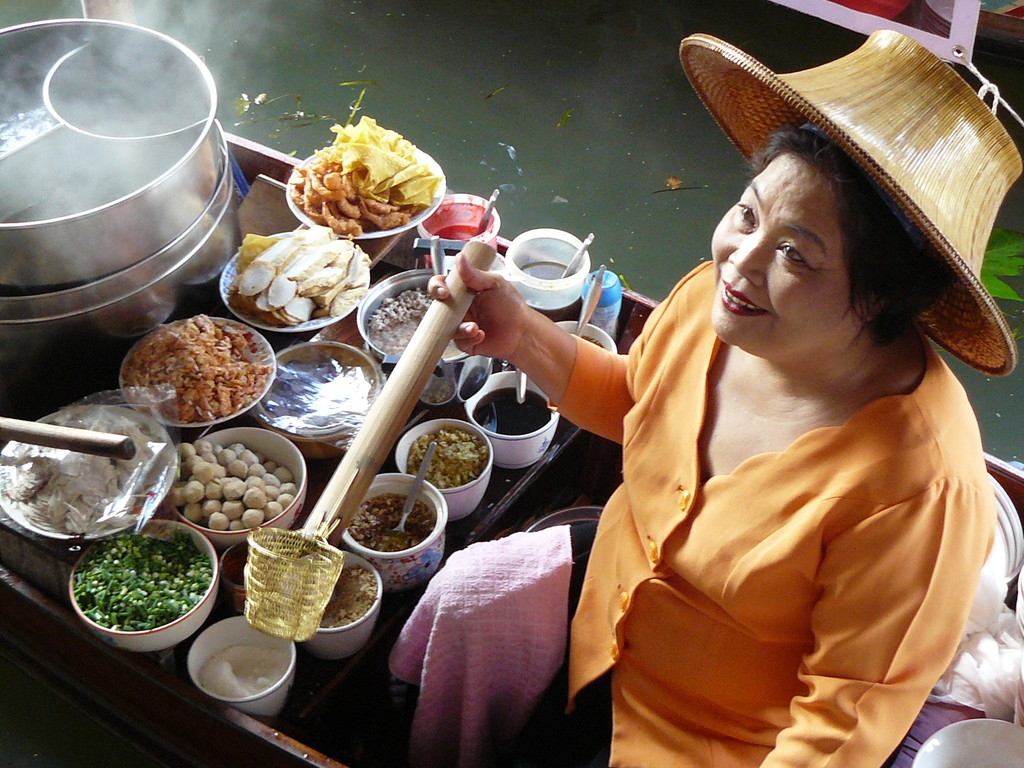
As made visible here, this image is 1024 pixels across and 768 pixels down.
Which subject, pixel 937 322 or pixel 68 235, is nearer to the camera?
pixel 937 322

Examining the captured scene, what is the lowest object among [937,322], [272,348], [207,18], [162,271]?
[207,18]

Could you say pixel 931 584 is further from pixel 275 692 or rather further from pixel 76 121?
pixel 76 121

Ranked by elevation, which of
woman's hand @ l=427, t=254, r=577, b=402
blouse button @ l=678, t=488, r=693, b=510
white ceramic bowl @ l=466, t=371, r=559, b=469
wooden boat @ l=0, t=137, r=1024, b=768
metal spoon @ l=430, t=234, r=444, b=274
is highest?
blouse button @ l=678, t=488, r=693, b=510

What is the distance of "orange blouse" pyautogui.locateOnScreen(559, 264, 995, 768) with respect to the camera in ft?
4.05

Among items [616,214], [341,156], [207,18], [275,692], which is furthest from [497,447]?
[207,18]

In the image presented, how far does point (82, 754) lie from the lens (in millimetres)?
2055

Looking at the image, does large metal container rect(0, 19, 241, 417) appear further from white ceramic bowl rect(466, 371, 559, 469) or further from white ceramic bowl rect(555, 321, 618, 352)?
white ceramic bowl rect(555, 321, 618, 352)

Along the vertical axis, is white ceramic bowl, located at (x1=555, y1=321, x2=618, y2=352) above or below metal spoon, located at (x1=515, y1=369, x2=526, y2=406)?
above

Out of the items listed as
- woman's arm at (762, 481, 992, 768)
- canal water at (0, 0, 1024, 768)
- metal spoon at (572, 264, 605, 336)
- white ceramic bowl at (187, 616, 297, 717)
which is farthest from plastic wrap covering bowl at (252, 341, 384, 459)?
canal water at (0, 0, 1024, 768)

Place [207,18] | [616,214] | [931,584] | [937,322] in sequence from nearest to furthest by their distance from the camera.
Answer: [931,584] → [937,322] → [616,214] → [207,18]

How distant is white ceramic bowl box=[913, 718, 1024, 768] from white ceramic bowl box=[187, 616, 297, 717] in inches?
43.9

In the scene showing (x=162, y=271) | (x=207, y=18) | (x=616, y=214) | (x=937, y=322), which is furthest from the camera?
(x=207, y=18)

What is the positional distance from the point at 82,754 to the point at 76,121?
146 cm

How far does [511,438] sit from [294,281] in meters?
0.64
